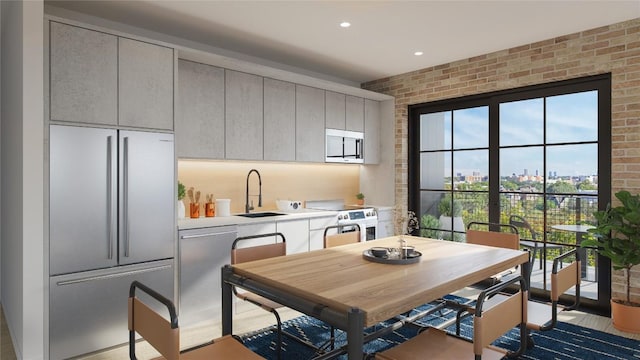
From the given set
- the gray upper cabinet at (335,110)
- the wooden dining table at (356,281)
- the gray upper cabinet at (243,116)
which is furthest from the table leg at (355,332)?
the gray upper cabinet at (335,110)

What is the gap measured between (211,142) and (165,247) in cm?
110

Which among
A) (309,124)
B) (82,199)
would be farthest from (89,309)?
(309,124)

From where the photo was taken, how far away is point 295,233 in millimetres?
4180

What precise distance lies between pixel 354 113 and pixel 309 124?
2.65 ft

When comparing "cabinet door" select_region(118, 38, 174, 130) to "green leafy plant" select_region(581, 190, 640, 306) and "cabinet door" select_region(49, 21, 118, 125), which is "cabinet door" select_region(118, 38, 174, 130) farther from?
"green leafy plant" select_region(581, 190, 640, 306)

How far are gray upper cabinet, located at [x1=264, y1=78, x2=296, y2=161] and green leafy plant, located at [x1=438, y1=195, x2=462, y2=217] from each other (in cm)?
202

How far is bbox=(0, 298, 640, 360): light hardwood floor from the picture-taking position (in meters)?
2.93

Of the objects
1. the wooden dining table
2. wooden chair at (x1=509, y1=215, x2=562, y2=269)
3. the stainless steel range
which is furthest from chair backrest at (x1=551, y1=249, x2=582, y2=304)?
the stainless steel range

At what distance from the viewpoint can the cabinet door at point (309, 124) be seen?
461 centimetres

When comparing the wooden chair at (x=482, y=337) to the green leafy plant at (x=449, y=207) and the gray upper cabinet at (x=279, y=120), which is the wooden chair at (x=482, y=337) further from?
the green leafy plant at (x=449, y=207)

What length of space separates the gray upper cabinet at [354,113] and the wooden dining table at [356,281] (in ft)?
8.57

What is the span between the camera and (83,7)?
326cm

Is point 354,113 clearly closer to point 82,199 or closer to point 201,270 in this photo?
point 201,270

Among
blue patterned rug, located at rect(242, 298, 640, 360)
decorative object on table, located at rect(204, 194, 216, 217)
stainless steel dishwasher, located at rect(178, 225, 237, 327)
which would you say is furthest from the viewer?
decorative object on table, located at rect(204, 194, 216, 217)
